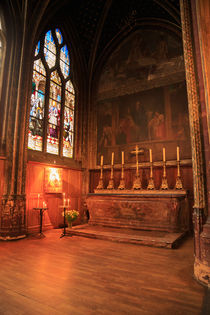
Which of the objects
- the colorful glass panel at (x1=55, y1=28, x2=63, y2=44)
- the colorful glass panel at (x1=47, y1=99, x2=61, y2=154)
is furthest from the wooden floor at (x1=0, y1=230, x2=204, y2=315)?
the colorful glass panel at (x1=55, y1=28, x2=63, y2=44)

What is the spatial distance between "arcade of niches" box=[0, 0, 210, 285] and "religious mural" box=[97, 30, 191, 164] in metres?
0.05

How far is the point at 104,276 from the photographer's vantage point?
3371 mm

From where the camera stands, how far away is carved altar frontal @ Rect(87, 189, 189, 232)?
22.2 ft

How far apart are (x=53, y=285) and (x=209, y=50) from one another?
4.46 meters

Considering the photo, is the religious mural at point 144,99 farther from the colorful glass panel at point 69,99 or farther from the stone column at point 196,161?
the stone column at point 196,161

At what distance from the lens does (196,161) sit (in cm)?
366

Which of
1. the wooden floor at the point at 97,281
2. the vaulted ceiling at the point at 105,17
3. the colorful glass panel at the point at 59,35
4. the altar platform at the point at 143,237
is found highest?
the vaulted ceiling at the point at 105,17

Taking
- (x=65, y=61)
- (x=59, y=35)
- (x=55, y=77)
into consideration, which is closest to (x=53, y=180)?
(x=55, y=77)

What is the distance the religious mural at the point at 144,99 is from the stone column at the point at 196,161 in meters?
4.77

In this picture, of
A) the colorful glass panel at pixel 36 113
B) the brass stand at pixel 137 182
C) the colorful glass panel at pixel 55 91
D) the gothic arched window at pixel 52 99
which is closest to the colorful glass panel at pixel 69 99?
the gothic arched window at pixel 52 99

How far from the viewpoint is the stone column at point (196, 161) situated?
127 inches

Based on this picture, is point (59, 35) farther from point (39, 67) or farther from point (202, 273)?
point (202, 273)

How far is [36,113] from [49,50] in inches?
129

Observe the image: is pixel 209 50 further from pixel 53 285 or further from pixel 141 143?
pixel 141 143
